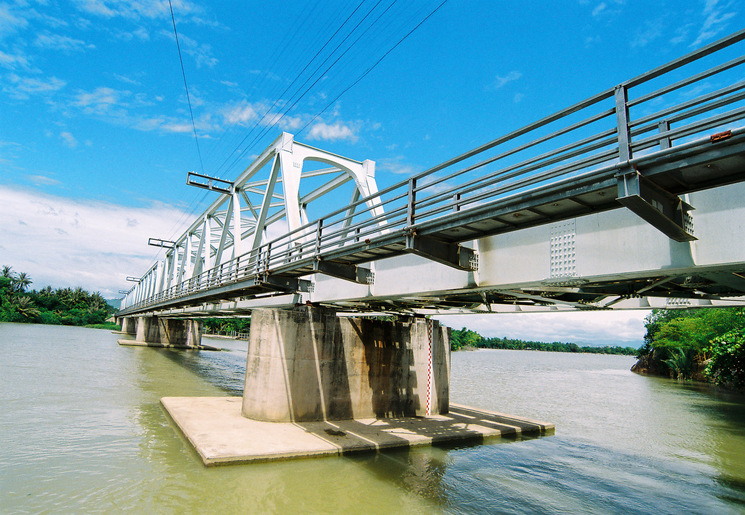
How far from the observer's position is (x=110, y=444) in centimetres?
1242

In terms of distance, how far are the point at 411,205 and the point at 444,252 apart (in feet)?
4.53

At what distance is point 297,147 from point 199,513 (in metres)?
16.8

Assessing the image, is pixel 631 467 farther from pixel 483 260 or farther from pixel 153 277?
pixel 153 277

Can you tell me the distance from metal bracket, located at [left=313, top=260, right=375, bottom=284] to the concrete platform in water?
480 centimetres

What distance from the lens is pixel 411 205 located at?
909cm

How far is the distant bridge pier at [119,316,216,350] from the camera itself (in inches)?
2522

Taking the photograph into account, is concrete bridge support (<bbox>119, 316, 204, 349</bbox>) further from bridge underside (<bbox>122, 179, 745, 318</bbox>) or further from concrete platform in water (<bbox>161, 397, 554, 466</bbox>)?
bridge underside (<bbox>122, 179, 745, 318</bbox>)

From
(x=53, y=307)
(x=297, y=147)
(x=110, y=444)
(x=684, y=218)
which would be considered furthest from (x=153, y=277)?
(x=684, y=218)

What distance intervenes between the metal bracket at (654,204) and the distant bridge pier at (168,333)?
6651 cm

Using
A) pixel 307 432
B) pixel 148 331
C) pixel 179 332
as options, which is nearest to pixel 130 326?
pixel 179 332

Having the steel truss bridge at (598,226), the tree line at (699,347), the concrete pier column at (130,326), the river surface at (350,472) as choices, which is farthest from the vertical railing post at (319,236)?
the concrete pier column at (130,326)

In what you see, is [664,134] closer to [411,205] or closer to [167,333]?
[411,205]

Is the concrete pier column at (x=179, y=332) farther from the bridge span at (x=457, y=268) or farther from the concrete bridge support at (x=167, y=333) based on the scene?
the bridge span at (x=457, y=268)

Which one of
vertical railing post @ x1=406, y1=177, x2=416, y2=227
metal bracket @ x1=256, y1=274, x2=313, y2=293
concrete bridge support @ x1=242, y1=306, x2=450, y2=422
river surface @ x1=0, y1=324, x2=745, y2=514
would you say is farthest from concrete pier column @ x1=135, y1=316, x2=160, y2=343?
vertical railing post @ x1=406, y1=177, x2=416, y2=227
